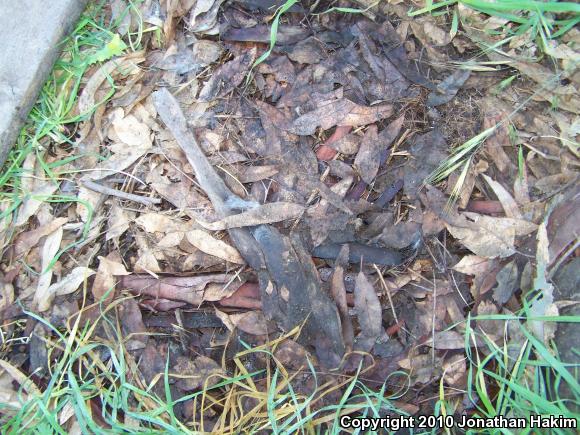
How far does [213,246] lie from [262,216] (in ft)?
0.70

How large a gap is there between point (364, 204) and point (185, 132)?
2.42 ft

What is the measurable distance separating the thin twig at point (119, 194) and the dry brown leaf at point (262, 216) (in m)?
0.28

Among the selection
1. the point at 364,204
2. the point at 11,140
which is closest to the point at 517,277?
the point at 364,204

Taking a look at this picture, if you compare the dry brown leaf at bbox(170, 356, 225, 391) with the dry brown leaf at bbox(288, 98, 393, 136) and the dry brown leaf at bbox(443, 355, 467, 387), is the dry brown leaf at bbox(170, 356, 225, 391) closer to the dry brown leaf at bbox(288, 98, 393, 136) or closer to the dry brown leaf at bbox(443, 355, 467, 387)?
the dry brown leaf at bbox(443, 355, 467, 387)

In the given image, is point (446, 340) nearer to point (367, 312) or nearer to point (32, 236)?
point (367, 312)

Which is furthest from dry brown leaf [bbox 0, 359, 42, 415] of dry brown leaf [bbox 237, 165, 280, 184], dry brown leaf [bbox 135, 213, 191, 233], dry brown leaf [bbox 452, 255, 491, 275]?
dry brown leaf [bbox 452, 255, 491, 275]

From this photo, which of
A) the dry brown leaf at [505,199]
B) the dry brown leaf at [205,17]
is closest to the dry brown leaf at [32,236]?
the dry brown leaf at [205,17]

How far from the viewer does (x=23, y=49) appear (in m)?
1.87

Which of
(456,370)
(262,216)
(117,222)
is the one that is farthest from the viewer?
(117,222)

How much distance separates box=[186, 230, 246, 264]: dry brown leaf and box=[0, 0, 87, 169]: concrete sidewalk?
893 mm

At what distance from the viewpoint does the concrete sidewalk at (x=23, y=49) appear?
1862 millimetres

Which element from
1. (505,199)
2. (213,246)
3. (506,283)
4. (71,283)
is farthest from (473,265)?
(71,283)

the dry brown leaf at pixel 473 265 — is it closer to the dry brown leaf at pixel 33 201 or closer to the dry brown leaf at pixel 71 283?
the dry brown leaf at pixel 71 283

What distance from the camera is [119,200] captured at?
5.98 feet
